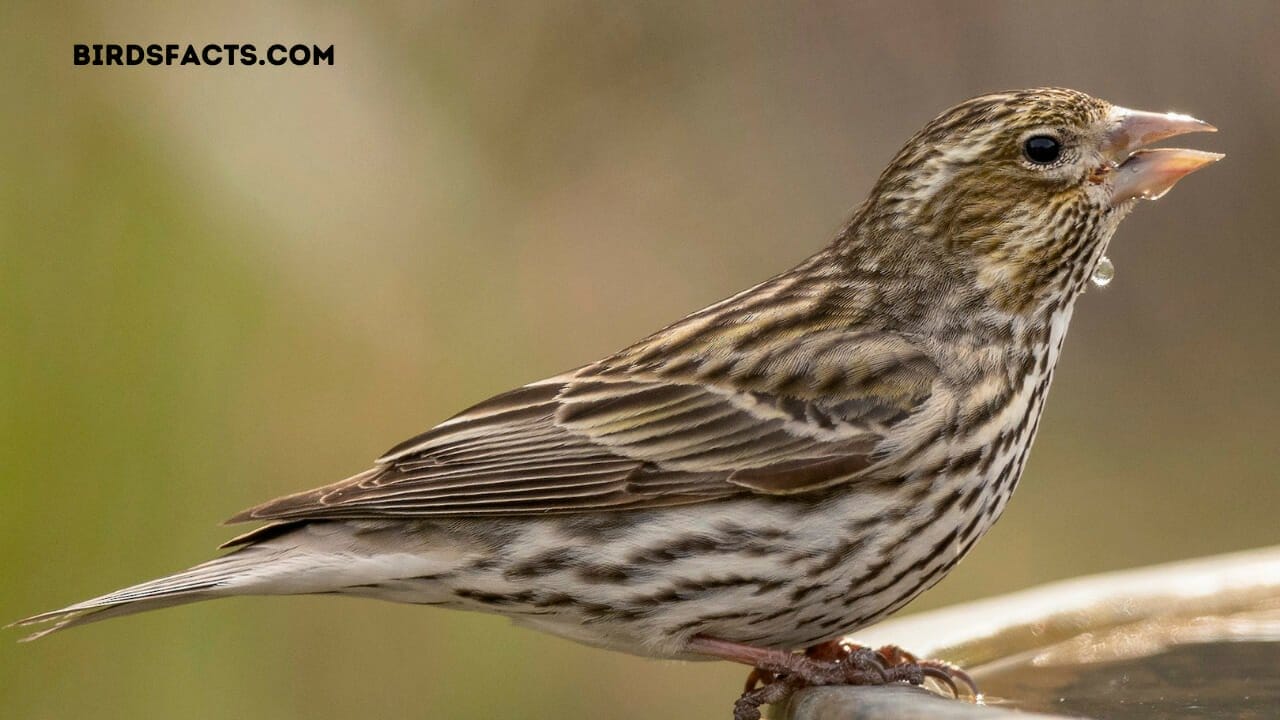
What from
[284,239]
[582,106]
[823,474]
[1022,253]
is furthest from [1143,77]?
[823,474]

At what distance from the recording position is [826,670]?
4.45 metres

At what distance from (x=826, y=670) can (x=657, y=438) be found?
0.83 m

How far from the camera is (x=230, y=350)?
7211 millimetres

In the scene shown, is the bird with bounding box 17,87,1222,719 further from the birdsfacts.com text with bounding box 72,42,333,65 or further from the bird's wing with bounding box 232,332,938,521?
the birdsfacts.com text with bounding box 72,42,333,65

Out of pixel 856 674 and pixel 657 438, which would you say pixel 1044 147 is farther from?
pixel 856 674

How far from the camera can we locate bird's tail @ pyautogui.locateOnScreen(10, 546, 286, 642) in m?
4.38

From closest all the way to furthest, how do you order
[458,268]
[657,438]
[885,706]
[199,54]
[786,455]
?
1. [885,706]
2. [786,455]
3. [657,438]
4. [199,54]
5. [458,268]

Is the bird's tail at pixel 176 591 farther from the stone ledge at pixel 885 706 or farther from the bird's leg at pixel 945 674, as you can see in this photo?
the bird's leg at pixel 945 674

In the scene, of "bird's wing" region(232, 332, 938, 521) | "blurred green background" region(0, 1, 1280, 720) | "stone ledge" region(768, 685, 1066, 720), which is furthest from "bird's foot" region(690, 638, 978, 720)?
"blurred green background" region(0, 1, 1280, 720)

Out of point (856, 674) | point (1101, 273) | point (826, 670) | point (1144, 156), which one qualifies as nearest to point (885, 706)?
point (856, 674)

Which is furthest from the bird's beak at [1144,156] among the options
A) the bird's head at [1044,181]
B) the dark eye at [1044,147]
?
the dark eye at [1044,147]

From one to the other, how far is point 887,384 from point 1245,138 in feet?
24.5

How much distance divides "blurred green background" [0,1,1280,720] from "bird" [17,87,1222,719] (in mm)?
2170

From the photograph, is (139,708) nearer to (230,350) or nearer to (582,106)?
(230,350)
